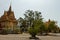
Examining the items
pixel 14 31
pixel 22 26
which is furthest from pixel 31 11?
pixel 14 31

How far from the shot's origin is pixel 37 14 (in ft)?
208

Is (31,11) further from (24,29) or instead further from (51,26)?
(51,26)

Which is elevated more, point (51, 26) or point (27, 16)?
point (27, 16)

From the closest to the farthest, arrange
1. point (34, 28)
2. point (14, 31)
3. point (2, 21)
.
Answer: point (34, 28) → point (14, 31) → point (2, 21)

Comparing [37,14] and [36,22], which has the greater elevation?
[37,14]

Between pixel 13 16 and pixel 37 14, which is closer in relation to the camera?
pixel 37 14

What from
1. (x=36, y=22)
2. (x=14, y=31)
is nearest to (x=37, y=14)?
(x=14, y=31)

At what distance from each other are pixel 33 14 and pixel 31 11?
5.15 ft

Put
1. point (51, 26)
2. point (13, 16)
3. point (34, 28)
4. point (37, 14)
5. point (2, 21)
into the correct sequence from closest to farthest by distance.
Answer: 1. point (34, 28)
2. point (51, 26)
3. point (37, 14)
4. point (2, 21)
5. point (13, 16)

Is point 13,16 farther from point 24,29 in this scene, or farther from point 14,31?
point 14,31

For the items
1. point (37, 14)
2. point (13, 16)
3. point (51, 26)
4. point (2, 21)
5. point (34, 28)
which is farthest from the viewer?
point (13, 16)

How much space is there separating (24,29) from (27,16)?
5.90 metres

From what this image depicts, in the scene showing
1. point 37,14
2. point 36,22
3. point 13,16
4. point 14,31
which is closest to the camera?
point 36,22

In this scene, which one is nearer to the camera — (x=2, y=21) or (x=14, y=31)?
(x=14, y=31)
